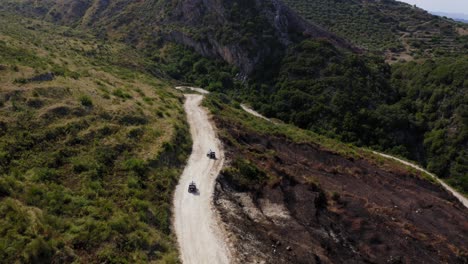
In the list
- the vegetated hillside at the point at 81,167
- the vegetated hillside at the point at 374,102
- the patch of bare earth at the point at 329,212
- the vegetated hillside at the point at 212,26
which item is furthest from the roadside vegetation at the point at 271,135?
the vegetated hillside at the point at 212,26

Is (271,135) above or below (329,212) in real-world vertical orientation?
above

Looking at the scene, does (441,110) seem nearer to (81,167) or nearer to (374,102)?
(374,102)

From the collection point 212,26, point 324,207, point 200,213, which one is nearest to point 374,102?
point 324,207

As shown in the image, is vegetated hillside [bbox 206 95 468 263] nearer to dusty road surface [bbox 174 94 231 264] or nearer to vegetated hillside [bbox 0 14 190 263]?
dusty road surface [bbox 174 94 231 264]

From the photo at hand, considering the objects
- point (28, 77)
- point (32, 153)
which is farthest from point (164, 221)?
point (28, 77)

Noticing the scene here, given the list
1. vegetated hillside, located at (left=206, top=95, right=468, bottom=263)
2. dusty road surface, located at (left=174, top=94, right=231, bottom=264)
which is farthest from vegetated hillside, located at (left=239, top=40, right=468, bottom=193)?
dusty road surface, located at (left=174, top=94, right=231, bottom=264)

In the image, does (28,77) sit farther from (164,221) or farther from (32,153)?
(164,221)

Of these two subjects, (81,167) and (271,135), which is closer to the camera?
(81,167)
